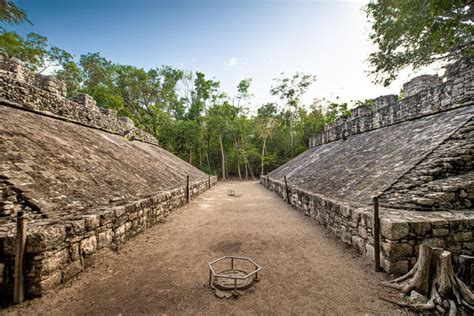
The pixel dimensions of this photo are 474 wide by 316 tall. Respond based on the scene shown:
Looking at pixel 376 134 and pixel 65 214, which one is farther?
pixel 376 134

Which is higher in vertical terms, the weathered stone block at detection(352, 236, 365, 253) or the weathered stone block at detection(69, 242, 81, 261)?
the weathered stone block at detection(69, 242, 81, 261)

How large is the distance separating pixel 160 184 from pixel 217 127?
66.5 feet

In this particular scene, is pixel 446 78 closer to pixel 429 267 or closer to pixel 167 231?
pixel 429 267

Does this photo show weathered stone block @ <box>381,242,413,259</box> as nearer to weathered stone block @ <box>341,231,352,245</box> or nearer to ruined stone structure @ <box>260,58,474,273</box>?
ruined stone structure @ <box>260,58,474,273</box>

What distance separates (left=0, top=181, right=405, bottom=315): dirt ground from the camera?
113 inches

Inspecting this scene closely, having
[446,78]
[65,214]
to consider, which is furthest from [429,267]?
[446,78]

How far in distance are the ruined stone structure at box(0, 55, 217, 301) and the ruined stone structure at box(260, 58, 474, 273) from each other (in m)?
5.64

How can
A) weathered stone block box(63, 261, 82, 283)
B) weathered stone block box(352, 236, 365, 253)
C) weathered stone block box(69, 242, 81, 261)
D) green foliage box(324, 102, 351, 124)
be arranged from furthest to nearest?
1. green foliage box(324, 102, 351, 124)
2. weathered stone block box(352, 236, 365, 253)
3. weathered stone block box(69, 242, 81, 261)
4. weathered stone block box(63, 261, 82, 283)

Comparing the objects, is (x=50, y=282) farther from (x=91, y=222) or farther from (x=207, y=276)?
(x=207, y=276)

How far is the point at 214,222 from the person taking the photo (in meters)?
7.40

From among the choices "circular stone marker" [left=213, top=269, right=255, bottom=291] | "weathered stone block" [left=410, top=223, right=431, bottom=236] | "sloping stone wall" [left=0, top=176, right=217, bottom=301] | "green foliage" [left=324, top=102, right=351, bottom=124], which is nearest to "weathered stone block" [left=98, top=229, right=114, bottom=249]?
"sloping stone wall" [left=0, top=176, right=217, bottom=301]

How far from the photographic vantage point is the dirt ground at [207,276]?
2.86 metres

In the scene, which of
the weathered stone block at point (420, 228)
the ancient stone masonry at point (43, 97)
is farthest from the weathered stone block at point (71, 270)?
the ancient stone masonry at point (43, 97)

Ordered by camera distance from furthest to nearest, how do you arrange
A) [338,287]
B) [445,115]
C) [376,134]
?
[376,134], [445,115], [338,287]
